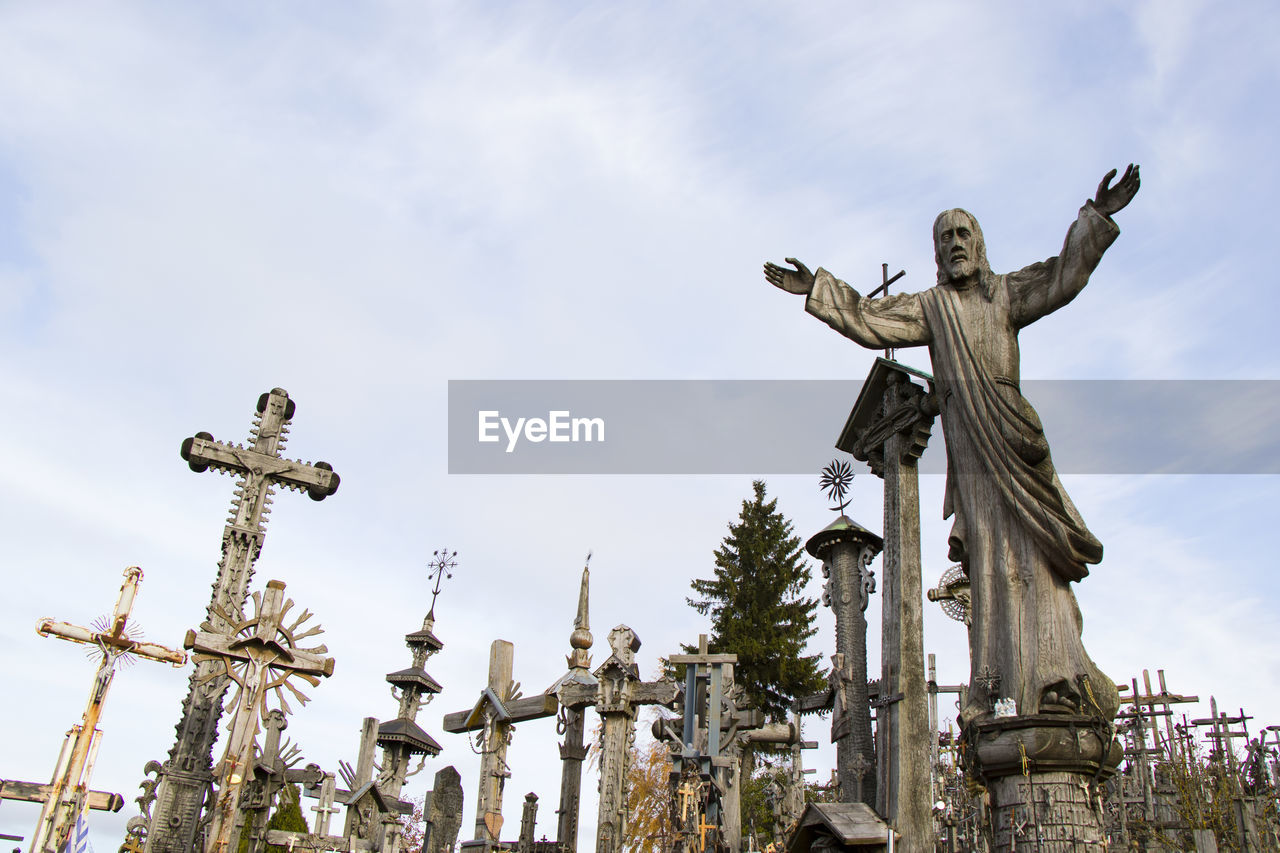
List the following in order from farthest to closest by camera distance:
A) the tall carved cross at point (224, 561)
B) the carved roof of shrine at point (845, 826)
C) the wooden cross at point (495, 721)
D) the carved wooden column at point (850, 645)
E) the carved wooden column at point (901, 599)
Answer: the tall carved cross at point (224, 561)
the wooden cross at point (495, 721)
the carved wooden column at point (850, 645)
the carved wooden column at point (901, 599)
the carved roof of shrine at point (845, 826)

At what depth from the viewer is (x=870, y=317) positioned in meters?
7.04

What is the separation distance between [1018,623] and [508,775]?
25.2ft

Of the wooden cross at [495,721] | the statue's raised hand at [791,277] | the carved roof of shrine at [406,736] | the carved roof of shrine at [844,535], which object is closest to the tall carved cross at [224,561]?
the carved roof of shrine at [406,736]

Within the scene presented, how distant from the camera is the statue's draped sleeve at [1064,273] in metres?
6.05

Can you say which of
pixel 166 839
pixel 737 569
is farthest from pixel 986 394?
pixel 737 569

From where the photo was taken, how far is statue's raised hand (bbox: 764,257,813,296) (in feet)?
23.6

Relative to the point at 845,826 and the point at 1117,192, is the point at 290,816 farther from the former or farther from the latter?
the point at 1117,192

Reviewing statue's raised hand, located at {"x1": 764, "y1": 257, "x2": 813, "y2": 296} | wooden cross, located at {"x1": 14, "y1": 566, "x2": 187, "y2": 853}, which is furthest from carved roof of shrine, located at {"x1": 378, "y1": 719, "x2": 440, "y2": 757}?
statue's raised hand, located at {"x1": 764, "y1": 257, "x2": 813, "y2": 296}

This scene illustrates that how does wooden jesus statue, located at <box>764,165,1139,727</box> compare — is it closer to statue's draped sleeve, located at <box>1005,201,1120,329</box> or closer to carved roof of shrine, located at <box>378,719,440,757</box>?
statue's draped sleeve, located at <box>1005,201,1120,329</box>

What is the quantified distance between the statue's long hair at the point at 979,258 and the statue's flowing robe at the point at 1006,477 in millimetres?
26

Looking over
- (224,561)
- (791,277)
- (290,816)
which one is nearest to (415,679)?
(224,561)

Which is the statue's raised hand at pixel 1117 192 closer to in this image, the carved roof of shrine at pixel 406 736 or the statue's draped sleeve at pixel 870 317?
the statue's draped sleeve at pixel 870 317

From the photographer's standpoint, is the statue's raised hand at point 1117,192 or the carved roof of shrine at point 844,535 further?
the carved roof of shrine at point 844,535

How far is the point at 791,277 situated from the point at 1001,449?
7.02 feet
